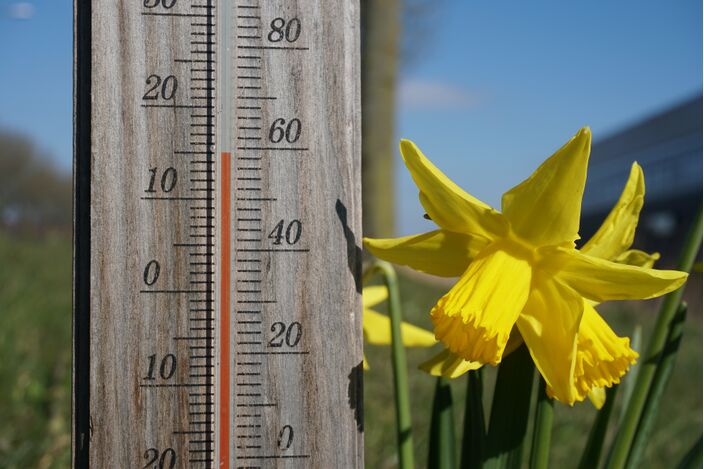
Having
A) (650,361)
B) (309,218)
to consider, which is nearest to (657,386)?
(650,361)

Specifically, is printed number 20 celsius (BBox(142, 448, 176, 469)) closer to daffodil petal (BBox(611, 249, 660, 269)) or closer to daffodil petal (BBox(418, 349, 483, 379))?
daffodil petal (BBox(418, 349, 483, 379))

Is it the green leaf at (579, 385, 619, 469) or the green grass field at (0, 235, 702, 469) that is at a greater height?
the green leaf at (579, 385, 619, 469)

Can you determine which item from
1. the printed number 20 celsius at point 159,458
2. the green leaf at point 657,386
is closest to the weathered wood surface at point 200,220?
the printed number 20 celsius at point 159,458

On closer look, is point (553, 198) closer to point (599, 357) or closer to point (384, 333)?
point (599, 357)

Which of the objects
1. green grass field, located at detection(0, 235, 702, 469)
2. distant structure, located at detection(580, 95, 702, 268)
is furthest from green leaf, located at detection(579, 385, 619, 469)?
distant structure, located at detection(580, 95, 702, 268)

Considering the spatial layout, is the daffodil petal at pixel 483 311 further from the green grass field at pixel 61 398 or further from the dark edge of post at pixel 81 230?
the green grass field at pixel 61 398

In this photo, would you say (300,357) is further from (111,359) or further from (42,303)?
(42,303)

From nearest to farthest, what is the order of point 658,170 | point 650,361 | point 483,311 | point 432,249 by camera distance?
point 483,311 → point 432,249 → point 650,361 → point 658,170
